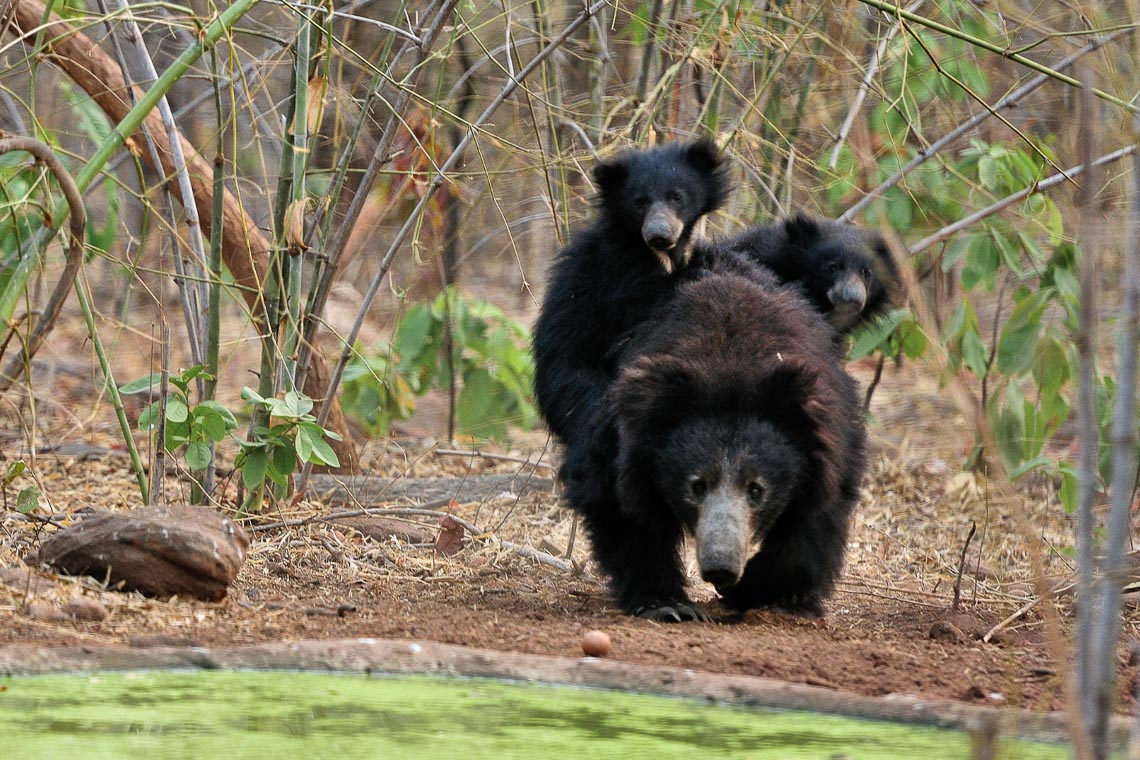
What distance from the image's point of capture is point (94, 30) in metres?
5.98

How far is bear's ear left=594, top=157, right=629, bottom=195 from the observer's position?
4.41m

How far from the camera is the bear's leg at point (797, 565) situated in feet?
12.5

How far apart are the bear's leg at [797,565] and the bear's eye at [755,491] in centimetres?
22

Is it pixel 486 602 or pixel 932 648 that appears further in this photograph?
pixel 486 602

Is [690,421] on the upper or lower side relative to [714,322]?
lower

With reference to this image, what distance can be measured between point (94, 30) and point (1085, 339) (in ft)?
17.4

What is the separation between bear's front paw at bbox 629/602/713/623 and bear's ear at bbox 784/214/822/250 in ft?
4.94

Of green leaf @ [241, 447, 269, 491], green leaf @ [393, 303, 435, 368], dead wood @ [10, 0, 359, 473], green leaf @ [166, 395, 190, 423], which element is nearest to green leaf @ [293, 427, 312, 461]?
green leaf @ [241, 447, 269, 491]

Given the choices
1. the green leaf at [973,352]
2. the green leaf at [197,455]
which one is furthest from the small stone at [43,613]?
the green leaf at [973,352]

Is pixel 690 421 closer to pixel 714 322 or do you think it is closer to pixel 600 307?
pixel 714 322

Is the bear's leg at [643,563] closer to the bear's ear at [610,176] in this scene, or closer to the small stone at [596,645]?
the small stone at [596,645]

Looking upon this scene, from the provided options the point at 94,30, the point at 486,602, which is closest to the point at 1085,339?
the point at 486,602

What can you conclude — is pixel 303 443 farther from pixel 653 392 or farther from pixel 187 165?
pixel 187 165

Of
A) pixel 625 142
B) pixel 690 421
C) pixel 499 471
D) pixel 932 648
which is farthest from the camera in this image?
pixel 499 471
